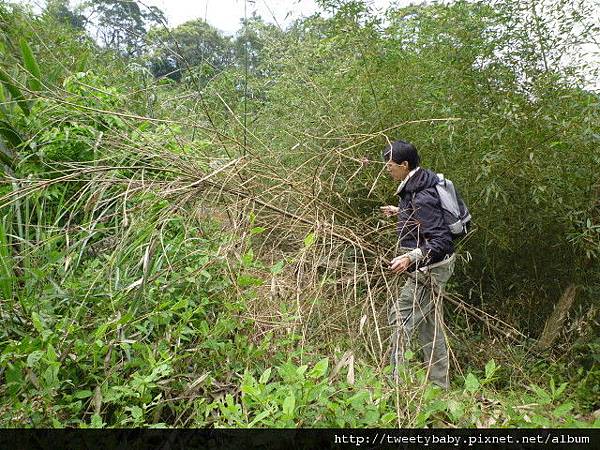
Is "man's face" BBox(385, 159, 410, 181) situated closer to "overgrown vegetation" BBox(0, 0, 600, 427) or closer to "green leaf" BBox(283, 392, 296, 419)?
"overgrown vegetation" BBox(0, 0, 600, 427)

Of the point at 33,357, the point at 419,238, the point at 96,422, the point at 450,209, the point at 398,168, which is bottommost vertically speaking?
the point at 96,422

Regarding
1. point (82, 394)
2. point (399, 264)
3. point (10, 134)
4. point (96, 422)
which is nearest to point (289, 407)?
point (96, 422)

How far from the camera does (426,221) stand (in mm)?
2607

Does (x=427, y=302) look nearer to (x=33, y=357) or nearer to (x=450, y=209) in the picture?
(x=450, y=209)

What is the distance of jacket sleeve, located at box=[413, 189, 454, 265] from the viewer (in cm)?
258

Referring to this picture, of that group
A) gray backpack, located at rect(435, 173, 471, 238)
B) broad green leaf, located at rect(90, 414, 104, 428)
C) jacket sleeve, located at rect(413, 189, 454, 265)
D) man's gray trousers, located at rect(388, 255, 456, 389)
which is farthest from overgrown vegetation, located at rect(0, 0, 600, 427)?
gray backpack, located at rect(435, 173, 471, 238)

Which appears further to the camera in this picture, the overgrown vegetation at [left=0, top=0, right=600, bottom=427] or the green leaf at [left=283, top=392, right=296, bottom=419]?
the overgrown vegetation at [left=0, top=0, right=600, bottom=427]

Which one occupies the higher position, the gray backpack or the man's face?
the man's face

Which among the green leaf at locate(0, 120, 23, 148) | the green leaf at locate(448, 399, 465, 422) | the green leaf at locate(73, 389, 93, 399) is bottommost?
the green leaf at locate(448, 399, 465, 422)

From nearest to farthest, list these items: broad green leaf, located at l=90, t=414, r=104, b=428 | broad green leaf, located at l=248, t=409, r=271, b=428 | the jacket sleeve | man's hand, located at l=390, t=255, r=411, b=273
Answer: broad green leaf, located at l=248, t=409, r=271, b=428 < broad green leaf, located at l=90, t=414, r=104, b=428 < man's hand, located at l=390, t=255, r=411, b=273 < the jacket sleeve

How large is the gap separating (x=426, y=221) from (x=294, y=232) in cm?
72

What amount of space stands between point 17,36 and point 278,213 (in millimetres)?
3044

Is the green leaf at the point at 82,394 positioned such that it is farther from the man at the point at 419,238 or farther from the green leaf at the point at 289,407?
the man at the point at 419,238

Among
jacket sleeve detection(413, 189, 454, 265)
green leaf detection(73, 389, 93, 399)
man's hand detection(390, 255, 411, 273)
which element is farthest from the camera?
jacket sleeve detection(413, 189, 454, 265)
